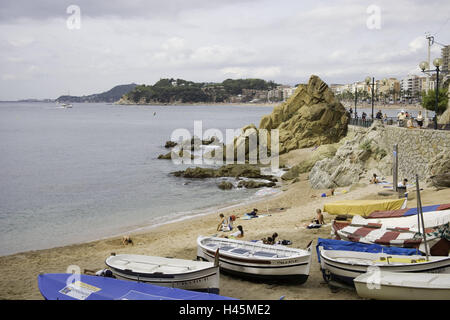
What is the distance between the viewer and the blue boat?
31.9ft

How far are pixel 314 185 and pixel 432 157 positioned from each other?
9.08 meters

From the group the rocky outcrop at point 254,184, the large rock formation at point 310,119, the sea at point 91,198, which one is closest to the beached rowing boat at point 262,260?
the sea at point 91,198

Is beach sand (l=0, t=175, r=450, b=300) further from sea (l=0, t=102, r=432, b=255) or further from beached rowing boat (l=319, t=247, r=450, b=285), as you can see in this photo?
sea (l=0, t=102, r=432, b=255)

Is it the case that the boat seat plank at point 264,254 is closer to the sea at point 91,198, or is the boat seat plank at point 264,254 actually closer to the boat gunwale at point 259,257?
the boat gunwale at point 259,257

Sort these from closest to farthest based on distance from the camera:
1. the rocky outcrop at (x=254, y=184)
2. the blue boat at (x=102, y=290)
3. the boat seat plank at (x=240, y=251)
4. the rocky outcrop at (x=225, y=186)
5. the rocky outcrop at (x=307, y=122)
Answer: the blue boat at (x=102, y=290)
the boat seat plank at (x=240, y=251)
the rocky outcrop at (x=225, y=186)
the rocky outcrop at (x=254, y=184)
the rocky outcrop at (x=307, y=122)

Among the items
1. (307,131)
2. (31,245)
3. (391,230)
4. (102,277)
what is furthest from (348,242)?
(307,131)

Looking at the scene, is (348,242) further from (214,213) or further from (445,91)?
(445,91)

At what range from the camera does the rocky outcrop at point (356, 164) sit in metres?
28.8

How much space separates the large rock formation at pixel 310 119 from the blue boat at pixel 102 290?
123 feet

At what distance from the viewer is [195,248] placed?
1705 centimetres

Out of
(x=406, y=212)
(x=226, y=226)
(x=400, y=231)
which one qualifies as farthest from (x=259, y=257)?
(x=226, y=226)

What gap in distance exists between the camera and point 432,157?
22.1 metres

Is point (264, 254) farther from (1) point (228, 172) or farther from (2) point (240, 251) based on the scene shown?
(1) point (228, 172)

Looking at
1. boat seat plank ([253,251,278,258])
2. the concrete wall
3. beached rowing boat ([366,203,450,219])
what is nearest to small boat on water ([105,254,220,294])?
boat seat plank ([253,251,278,258])
